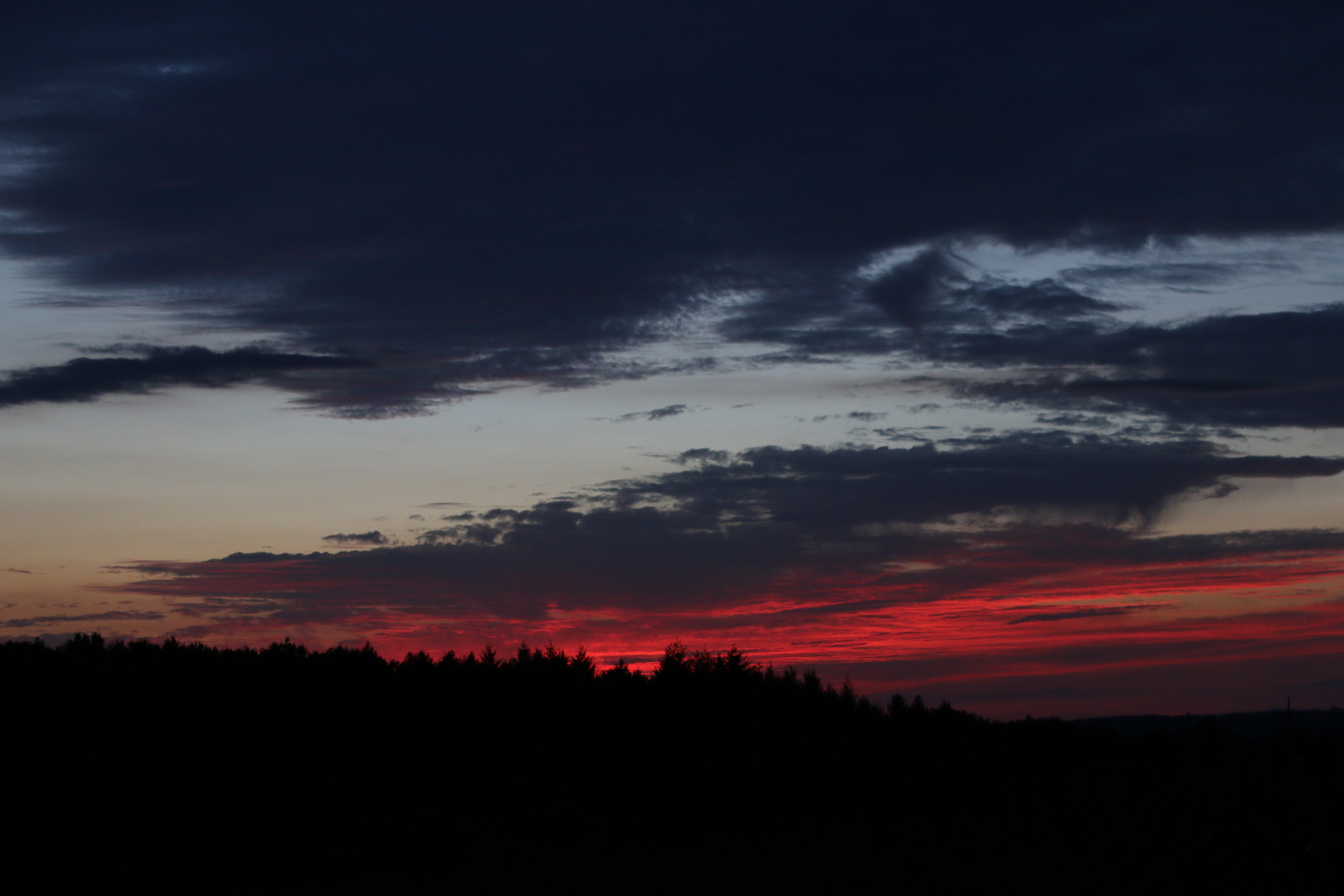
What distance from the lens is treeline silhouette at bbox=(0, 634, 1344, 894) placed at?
57.2 feet

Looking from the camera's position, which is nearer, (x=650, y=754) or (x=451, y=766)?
(x=451, y=766)

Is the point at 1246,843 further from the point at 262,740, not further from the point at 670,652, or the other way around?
the point at 670,652

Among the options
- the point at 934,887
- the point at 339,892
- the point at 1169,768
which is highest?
the point at 1169,768

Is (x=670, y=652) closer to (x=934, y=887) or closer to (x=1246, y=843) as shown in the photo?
(x=934, y=887)

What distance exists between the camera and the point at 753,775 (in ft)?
95.6

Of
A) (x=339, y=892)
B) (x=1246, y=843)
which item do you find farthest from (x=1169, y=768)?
(x=339, y=892)

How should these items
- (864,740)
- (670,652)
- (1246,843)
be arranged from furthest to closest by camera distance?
(670,652)
(864,740)
(1246,843)

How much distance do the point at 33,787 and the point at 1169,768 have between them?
2098cm

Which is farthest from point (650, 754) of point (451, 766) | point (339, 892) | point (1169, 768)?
point (1169, 768)

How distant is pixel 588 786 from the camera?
2828 cm

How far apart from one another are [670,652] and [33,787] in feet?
62.5

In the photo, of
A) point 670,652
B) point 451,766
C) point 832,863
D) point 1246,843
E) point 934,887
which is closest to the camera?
point 1246,843

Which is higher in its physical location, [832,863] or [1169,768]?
[1169,768]

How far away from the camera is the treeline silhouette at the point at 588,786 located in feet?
57.2
